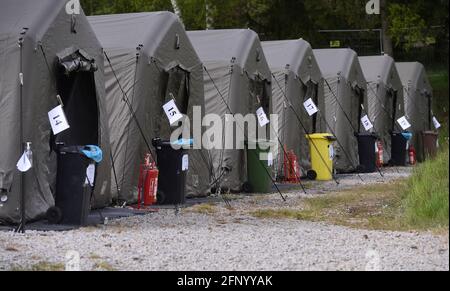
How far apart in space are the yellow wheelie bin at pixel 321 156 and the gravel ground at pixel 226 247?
8.70 metres

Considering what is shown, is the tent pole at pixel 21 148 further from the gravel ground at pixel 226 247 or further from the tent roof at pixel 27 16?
the gravel ground at pixel 226 247

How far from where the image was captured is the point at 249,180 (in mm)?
16016

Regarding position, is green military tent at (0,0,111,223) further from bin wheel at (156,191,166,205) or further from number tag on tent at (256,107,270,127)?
number tag on tent at (256,107,270,127)

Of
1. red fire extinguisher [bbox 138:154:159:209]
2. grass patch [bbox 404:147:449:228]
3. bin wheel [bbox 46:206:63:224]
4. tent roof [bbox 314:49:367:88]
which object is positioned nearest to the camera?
grass patch [bbox 404:147:449:228]

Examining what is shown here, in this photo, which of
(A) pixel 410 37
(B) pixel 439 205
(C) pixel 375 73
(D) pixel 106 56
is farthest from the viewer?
(A) pixel 410 37

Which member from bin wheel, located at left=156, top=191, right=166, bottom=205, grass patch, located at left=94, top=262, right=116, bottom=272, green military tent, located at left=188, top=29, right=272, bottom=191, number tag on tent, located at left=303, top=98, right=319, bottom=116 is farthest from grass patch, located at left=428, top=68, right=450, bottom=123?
grass patch, located at left=94, top=262, right=116, bottom=272

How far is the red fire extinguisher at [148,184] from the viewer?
40.4ft

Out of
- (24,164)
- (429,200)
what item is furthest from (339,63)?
(24,164)

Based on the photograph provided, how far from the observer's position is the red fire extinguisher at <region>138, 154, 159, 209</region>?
12.3m

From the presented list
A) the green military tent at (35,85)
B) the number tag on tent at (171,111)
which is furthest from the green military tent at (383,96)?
the green military tent at (35,85)

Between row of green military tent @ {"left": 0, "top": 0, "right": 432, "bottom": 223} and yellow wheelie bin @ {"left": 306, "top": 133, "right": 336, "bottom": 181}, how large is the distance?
0.87ft

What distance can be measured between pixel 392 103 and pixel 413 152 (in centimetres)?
181
